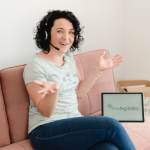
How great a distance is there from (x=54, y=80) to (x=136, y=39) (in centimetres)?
129

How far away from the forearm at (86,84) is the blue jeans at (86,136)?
0.40 meters

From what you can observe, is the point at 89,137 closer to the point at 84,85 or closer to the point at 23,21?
the point at 84,85

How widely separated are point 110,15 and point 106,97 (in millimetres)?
977

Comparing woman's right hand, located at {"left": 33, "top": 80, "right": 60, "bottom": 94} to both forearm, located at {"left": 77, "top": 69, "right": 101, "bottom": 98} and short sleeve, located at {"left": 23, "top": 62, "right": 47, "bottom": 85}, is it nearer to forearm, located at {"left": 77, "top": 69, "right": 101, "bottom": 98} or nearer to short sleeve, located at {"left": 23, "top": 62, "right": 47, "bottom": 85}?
short sleeve, located at {"left": 23, "top": 62, "right": 47, "bottom": 85}

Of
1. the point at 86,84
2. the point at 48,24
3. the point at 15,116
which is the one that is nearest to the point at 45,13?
the point at 48,24

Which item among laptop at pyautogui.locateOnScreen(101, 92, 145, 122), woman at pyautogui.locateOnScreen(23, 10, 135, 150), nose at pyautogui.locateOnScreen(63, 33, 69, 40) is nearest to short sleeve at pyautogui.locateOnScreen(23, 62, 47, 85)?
woman at pyautogui.locateOnScreen(23, 10, 135, 150)

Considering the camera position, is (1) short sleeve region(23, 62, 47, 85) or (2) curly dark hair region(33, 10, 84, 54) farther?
(2) curly dark hair region(33, 10, 84, 54)

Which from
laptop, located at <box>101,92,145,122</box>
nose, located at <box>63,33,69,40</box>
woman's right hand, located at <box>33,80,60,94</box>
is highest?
nose, located at <box>63,33,69,40</box>

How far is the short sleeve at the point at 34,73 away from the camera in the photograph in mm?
1145

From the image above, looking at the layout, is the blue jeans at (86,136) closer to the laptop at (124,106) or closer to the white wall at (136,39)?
the laptop at (124,106)

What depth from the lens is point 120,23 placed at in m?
2.29

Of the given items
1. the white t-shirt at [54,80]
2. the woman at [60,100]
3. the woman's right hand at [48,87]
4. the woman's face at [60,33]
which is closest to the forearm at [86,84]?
the woman at [60,100]

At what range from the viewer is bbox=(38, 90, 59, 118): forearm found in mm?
1000

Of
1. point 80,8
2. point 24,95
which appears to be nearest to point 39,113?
point 24,95
